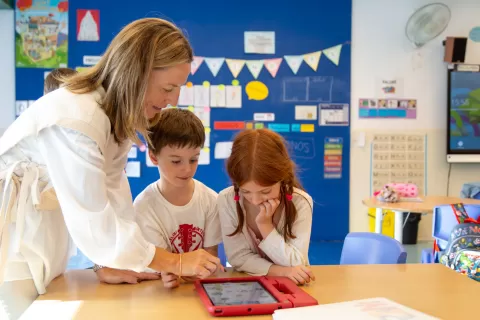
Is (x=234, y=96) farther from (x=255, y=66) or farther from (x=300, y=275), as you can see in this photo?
(x=300, y=275)

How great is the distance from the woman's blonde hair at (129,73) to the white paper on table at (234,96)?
10.0 feet

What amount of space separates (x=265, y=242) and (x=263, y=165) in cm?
23

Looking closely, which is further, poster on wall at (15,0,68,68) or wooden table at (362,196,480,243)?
poster on wall at (15,0,68,68)

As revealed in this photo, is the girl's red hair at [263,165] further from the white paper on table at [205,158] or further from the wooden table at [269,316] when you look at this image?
the white paper on table at [205,158]

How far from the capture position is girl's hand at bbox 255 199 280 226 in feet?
4.63

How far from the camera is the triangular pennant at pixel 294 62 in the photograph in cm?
430

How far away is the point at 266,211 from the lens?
1411mm

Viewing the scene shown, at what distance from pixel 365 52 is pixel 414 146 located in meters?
1.01

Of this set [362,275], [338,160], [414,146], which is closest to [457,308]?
[362,275]

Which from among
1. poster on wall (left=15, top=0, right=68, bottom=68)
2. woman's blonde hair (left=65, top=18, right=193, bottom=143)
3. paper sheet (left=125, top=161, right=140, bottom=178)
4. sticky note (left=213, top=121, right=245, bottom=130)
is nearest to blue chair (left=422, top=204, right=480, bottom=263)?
woman's blonde hair (left=65, top=18, right=193, bottom=143)

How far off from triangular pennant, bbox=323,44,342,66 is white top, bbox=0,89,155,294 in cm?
347

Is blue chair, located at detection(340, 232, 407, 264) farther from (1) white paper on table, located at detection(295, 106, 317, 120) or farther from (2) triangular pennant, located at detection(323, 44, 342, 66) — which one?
(2) triangular pennant, located at detection(323, 44, 342, 66)

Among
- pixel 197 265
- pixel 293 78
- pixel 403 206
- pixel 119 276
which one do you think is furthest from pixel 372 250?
pixel 293 78

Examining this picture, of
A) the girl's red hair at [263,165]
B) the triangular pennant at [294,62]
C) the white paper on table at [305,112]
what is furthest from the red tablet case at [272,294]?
the triangular pennant at [294,62]
